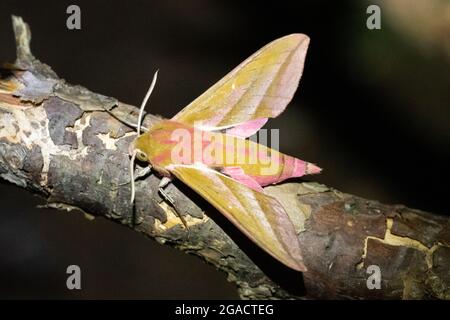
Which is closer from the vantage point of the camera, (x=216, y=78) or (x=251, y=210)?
(x=251, y=210)

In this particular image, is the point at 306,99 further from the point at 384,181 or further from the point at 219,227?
the point at 219,227

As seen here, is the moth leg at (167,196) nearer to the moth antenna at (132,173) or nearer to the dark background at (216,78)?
the moth antenna at (132,173)

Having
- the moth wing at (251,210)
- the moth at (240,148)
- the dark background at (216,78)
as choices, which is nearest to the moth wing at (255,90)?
the moth at (240,148)

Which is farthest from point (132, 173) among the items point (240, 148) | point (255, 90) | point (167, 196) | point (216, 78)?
point (216, 78)

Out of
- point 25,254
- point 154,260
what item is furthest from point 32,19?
point 154,260

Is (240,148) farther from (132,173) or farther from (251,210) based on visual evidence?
(132,173)

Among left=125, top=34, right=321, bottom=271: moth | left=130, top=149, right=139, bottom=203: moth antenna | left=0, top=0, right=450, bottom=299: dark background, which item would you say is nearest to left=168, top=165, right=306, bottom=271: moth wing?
left=125, top=34, right=321, bottom=271: moth
